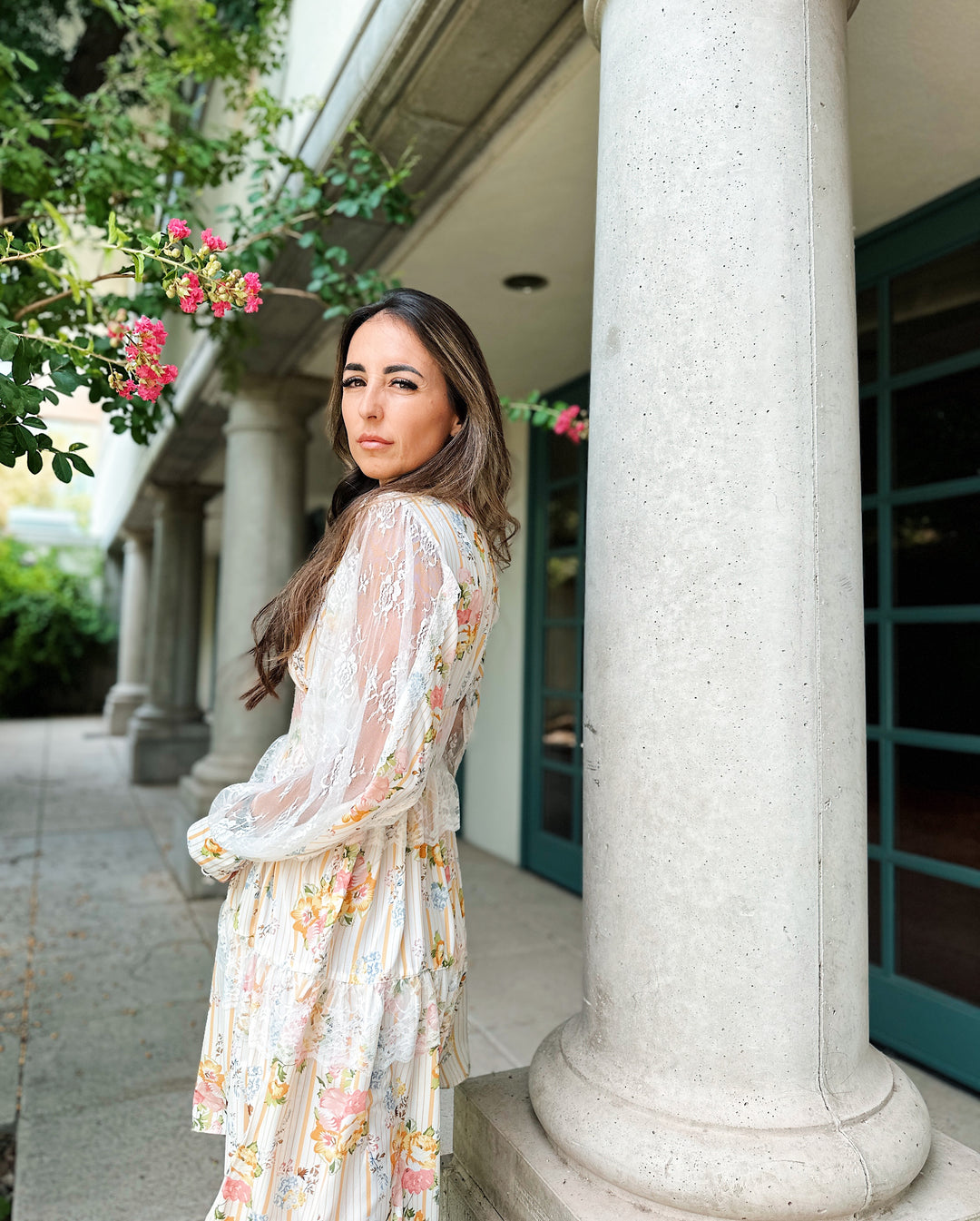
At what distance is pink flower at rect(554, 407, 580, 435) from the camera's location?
261 centimetres

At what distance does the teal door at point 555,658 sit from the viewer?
5.25 m

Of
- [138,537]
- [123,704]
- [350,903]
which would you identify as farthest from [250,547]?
[123,704]

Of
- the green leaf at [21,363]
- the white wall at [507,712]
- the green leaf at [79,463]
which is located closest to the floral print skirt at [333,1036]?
the green leaf at [79,463]

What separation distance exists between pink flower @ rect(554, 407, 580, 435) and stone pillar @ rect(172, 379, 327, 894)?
2.76m

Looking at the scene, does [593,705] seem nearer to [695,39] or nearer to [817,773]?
[817,773]

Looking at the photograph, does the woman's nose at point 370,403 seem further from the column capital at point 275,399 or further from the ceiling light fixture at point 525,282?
the column capital at point 275,399

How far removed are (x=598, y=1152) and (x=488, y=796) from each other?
192 inches

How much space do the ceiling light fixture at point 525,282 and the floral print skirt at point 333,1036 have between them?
3.11 metres

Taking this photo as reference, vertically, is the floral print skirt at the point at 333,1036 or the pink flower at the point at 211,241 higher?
the pink flower at the point at 211,241

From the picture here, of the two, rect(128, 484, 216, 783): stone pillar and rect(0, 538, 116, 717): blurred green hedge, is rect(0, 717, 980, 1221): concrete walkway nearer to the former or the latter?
rect(128, 484, 216, 783): stone pillar

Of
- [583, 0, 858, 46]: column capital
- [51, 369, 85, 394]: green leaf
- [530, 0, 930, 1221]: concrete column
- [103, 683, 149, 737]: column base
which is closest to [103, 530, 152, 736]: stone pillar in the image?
[103, 683, 149, 737]: column base

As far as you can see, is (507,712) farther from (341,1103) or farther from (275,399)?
(341,1103)

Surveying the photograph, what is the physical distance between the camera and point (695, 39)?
1472 mm

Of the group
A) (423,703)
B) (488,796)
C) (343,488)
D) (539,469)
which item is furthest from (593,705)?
(488,796)
